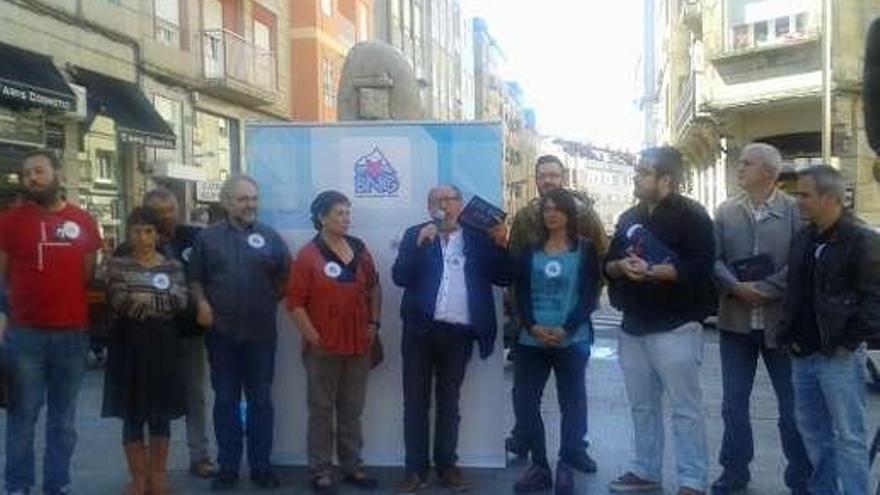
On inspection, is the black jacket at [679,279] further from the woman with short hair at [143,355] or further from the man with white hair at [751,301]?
the woman with short hair at [143,355]

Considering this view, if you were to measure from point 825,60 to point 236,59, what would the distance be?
557 inches

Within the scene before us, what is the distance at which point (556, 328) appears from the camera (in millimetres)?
6129

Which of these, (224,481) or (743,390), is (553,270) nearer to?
(743,390)

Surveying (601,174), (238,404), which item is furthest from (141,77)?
(601,174)

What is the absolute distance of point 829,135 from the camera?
21.5 m

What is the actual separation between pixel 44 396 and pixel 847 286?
170 inches

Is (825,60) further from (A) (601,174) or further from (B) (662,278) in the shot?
(A) (601,174)

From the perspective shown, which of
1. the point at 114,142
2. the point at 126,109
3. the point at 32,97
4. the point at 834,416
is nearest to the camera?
the point at 834,416

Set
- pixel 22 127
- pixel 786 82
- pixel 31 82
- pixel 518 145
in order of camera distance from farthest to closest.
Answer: pixel 518 145 < pixel 786 82 < pixel 22 127 < pixel 31 82

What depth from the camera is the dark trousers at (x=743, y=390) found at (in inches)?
237

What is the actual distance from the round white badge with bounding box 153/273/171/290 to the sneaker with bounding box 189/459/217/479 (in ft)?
4.66

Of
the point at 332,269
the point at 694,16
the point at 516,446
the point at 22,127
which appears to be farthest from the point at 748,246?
the point at 694,16

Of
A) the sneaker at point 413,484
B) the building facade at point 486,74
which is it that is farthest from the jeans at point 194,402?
the building facade at point 486,74

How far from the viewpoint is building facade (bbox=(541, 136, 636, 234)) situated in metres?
126
